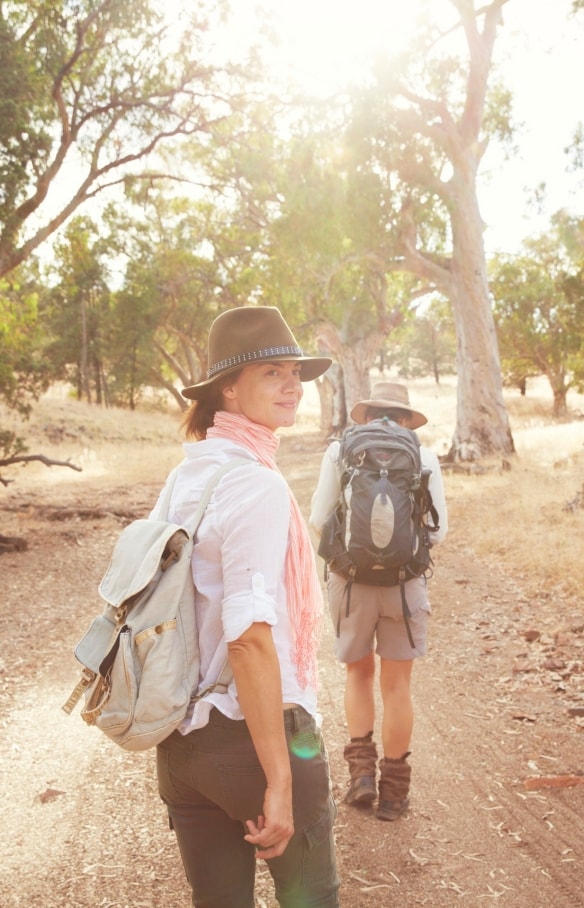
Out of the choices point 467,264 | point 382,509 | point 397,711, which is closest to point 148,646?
point 382,509

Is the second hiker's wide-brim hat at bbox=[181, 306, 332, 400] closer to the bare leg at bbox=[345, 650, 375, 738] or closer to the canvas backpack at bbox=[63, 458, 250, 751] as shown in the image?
the canvas backpack at bbox=[63, 458, 250, 751]

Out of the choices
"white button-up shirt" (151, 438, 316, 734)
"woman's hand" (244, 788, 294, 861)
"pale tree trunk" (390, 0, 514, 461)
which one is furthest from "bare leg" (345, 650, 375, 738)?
"pale tree trunk" (390, 0, 514, 461)

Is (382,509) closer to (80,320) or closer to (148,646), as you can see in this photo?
(148,646)

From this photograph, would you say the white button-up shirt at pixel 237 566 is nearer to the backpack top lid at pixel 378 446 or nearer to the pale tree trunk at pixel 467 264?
the backpack top lid at pixel 378 446

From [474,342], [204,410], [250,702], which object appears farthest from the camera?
[474,342]

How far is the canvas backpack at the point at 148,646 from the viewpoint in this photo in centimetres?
178

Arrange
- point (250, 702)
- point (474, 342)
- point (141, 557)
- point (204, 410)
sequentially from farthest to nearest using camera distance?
point (474, 342), point (204, 410), point (141, 557), point (250, 702)

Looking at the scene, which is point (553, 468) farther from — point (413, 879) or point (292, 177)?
point (413, 879)

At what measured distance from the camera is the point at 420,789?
13.7ft

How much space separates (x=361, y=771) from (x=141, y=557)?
2.65m

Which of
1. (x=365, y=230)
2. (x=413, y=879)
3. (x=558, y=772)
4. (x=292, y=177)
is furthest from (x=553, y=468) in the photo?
(x=413, y=879)

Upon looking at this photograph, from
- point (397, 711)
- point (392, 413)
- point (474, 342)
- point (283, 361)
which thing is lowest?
point (397, 711)

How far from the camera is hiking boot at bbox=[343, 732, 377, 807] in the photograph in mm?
3963

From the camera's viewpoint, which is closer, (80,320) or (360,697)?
(360,697)
